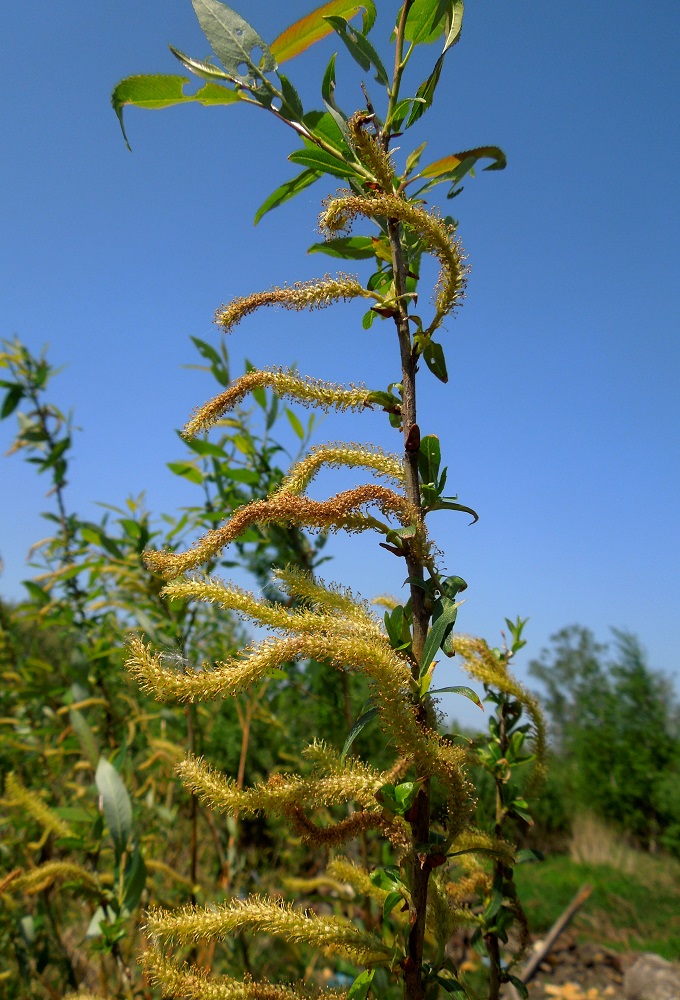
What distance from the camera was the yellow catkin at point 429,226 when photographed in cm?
71

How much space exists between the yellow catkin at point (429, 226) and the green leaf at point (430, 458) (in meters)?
0.13

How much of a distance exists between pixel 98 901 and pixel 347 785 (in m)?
0.80

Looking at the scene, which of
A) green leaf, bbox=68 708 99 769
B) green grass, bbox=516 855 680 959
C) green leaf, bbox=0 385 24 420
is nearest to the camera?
green leaf, bbox=68 708 99 769

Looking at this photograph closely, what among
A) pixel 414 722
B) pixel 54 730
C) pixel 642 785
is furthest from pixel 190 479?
pixel 642 785

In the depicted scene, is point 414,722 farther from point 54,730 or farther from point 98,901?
point 54,730

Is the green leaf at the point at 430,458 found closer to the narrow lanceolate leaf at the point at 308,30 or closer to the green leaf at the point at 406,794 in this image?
the green leaf at the point at 406,794

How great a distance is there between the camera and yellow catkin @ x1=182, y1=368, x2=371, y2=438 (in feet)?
2.71

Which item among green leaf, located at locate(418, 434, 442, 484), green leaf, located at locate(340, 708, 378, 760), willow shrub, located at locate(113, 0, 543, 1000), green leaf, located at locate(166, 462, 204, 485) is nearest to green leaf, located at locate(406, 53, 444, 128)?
willow shrub, located at locate(113, 0, 543, 1000)

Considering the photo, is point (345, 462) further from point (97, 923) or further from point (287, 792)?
point (97, 923)

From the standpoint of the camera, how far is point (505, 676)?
3.66ft

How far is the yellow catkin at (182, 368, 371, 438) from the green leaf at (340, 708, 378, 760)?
0.37 m

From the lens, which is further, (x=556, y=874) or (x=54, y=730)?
(x=556, y=874)

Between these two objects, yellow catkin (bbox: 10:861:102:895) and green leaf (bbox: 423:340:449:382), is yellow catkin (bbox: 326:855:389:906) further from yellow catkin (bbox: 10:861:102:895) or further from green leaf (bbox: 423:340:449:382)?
green leaf (bbox: 423:340:449:382)

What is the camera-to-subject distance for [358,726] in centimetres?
70
